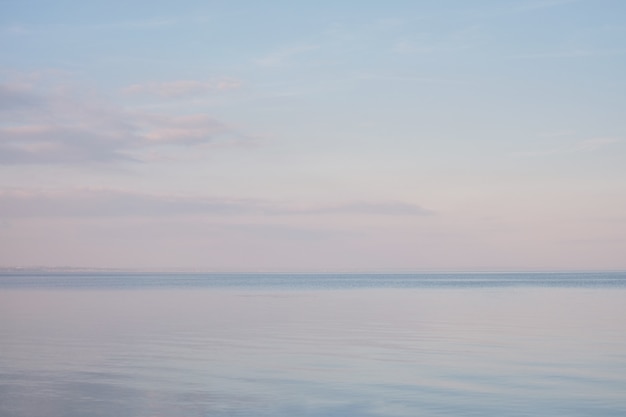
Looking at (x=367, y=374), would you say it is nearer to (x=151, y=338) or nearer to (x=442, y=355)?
(x=442, y=355)

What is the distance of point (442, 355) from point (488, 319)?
12.1 metres

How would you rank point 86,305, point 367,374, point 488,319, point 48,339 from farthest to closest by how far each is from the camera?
1. point 86,305
2. point 488,319
3. point 48,339
4. point 367,374

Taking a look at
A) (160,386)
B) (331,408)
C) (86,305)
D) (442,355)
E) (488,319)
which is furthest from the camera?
(86,305)

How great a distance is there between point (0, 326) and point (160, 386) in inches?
632

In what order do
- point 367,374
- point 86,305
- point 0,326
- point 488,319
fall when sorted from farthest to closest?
point 86,305
point 488,319
point 0,326
point 367,374

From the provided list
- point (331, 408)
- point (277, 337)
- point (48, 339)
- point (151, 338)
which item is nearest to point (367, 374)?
point (331, 408)

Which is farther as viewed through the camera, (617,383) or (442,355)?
(442,355)

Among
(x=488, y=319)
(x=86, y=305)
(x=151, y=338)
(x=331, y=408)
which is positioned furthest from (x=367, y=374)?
(x=86, y=305)

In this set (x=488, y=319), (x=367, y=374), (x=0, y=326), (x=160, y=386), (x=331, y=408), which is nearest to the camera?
(x=331, y=408)

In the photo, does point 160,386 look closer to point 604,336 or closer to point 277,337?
point 277,337

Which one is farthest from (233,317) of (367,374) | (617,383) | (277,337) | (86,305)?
(617,383)

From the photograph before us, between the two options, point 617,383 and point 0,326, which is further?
point 0,326

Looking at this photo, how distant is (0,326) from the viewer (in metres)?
29.3

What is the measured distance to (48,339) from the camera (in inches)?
968
